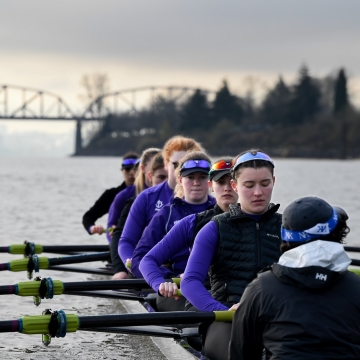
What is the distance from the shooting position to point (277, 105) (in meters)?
114

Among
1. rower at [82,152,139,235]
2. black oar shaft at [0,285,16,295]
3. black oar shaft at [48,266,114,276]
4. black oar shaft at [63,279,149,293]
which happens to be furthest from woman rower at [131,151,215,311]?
rower at [82,152,139,235]

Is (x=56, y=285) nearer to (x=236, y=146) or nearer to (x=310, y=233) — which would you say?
(x=310, y=233)

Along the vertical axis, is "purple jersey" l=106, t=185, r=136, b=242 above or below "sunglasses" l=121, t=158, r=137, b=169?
below

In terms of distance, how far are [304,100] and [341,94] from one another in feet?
17.2

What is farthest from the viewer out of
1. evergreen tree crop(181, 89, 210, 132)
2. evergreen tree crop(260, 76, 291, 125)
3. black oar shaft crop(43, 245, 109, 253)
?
evergreen tree crop(181, 89, 210, 132)

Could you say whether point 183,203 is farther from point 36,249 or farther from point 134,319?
point 36,249

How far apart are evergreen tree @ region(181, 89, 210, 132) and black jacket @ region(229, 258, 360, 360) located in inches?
4471

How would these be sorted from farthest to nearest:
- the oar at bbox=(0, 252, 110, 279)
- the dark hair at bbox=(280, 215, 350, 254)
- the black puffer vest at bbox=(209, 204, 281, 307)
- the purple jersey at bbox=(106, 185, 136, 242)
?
the purple jersey at bbox=(106, 185, 136, 242) → the oar at bbox=(0, 252, 110, 279) → the black puffer vest at bbox=(209, 204, 281, 307) → the dark hair at bbox=(280, 215, 350, 254)

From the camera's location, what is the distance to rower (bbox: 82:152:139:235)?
1075 centimetres

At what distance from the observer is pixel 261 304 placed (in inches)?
142

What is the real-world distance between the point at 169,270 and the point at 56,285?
2.96 feet

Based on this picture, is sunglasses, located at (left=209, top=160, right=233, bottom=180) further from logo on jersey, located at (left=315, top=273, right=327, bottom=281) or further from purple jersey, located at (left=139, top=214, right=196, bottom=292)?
logo on jersey, located at (left=315, top=273, right=327, bottom=281)

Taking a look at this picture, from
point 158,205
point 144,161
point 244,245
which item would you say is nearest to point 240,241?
point 244,245

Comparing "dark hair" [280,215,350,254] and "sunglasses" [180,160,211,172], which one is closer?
"dark hair" [280,215,350,254]
